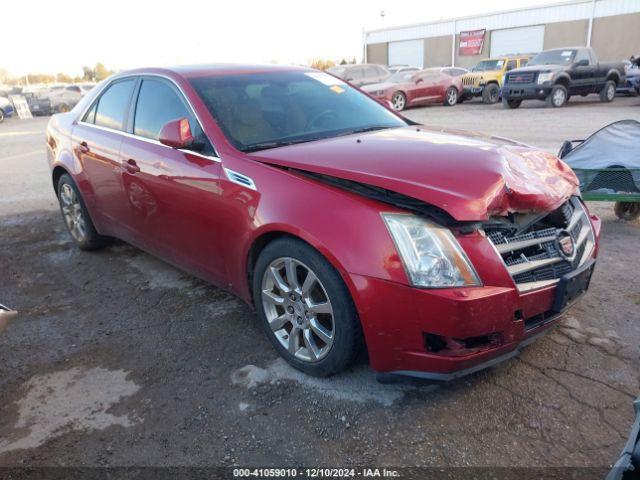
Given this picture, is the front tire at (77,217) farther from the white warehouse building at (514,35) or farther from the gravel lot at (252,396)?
the white warehouse building at (514,35)

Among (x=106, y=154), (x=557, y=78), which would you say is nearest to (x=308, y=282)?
(x=106, y=154)

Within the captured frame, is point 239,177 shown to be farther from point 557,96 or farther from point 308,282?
point 557,96

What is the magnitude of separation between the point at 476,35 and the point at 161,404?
41.7 metres

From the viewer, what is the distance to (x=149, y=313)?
12.5 ft

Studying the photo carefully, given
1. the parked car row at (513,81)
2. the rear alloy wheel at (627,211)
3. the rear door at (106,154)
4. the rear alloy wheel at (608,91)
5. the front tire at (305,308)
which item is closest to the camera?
the front tire at (305,308)

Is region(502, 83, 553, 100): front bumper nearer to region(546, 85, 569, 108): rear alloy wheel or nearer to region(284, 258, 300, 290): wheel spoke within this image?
region(546, 85, 569, 108): rear alloy wheel

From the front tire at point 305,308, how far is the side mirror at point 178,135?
874 mm

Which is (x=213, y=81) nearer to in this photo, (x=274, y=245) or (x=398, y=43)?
(x=274, y=245)

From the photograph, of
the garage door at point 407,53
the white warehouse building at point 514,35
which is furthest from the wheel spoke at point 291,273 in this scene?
the garage door at point 407,53

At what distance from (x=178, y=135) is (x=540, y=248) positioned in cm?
216

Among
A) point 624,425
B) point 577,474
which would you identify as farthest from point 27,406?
point 624,425

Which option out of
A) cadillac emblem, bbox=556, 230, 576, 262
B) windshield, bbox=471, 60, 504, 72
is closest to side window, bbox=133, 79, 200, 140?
cadillac emblem, bbox=556, 230, 576, 262

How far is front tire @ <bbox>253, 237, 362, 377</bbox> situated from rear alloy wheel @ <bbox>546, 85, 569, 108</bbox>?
1692cm

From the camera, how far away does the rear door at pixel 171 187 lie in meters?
3.23
